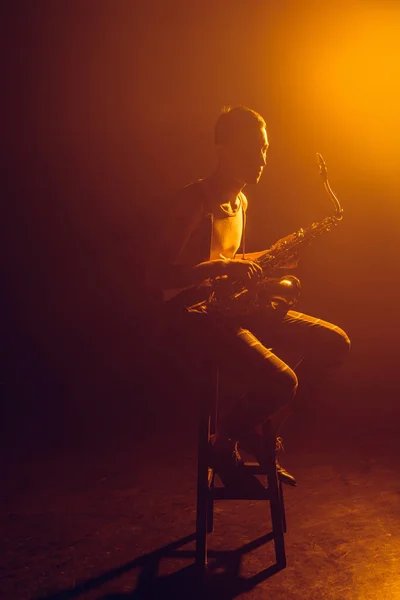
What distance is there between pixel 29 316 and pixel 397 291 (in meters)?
3.95

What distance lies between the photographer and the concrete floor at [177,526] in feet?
9.06

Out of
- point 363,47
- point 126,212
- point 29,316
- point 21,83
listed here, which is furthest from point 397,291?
point 21,83

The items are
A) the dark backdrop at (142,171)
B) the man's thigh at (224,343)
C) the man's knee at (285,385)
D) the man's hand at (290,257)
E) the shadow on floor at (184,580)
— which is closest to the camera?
the shadow on floor at (184,580)

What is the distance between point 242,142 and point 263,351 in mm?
1180

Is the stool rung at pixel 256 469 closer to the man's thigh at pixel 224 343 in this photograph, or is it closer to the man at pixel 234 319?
the man at pixel 234 319

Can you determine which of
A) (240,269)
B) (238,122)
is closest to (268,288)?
(240,269)

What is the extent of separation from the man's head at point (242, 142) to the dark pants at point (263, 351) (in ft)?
2.63

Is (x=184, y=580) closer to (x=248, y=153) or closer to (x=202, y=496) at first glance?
(x=202, y=496)

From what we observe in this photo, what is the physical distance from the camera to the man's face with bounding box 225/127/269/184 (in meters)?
3.23

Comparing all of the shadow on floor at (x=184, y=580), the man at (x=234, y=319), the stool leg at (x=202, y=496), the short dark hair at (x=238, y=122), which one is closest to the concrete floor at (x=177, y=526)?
the shadow on floor at (x=184, y=580)

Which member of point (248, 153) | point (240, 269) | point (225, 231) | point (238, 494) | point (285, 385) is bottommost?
point (238, 494)

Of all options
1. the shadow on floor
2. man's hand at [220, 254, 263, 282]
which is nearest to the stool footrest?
the shadow on floor

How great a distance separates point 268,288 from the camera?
10.8ft

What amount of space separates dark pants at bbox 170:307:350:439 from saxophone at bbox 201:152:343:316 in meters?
0.06
